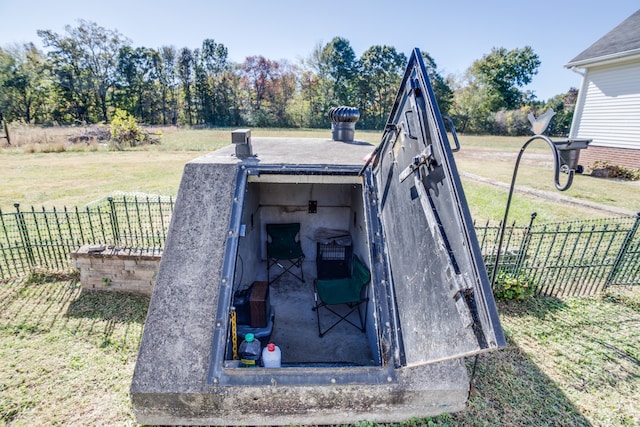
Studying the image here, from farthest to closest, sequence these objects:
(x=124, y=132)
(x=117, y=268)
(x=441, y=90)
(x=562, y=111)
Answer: (x=441, y=90), (x=562, y=111), (x=124, y=132), (x=117, y=268)

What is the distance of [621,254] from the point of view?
16.6 feet

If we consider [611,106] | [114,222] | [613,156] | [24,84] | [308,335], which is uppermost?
[24,84]

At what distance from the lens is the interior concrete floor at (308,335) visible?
12.9 feet

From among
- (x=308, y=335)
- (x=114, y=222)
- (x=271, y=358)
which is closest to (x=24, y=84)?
(x=114, y=222)

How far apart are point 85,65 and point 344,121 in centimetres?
5080

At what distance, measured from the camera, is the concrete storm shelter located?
1845 mm

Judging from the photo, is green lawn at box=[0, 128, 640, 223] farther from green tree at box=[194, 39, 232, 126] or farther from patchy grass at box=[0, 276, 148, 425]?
green tree at box=[194, 39, 232, 126]

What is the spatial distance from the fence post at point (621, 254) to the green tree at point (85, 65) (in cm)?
5322

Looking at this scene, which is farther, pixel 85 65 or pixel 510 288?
pixel 85 65

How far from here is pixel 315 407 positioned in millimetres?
2779

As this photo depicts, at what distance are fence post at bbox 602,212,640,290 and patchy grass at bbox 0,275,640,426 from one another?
25 cm

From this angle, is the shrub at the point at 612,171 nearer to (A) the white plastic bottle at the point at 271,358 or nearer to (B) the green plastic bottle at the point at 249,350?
(A) the white plastic bottle at the point at 271,358

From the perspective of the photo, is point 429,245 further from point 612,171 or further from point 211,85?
point 211,85

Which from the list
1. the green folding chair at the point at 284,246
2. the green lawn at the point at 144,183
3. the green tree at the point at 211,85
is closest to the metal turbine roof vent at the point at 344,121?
the green folding chair at the point at 284,246
